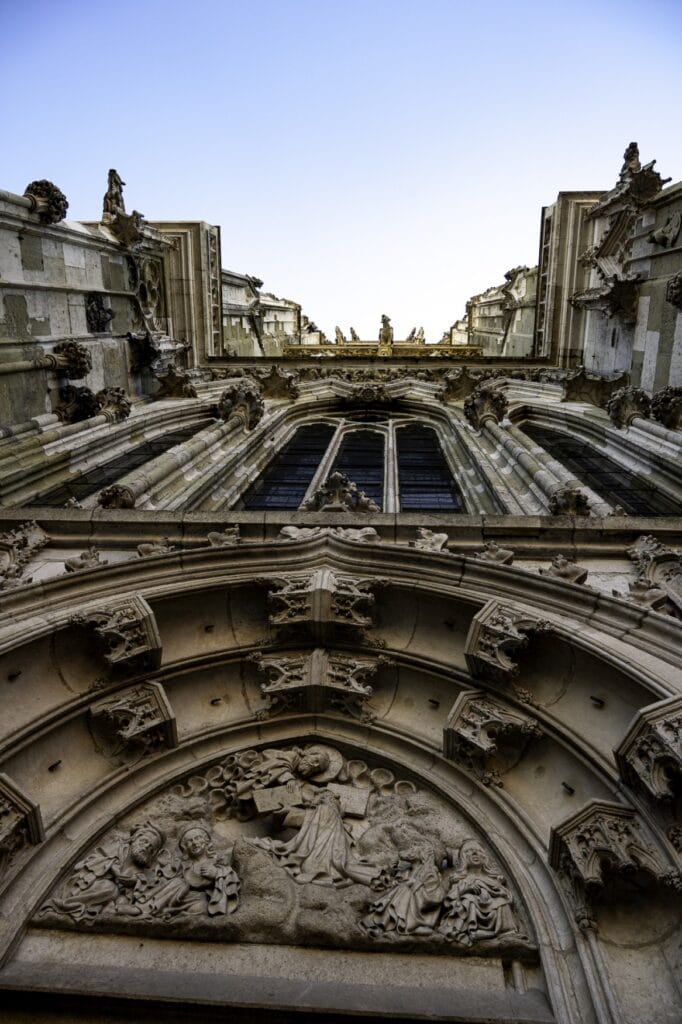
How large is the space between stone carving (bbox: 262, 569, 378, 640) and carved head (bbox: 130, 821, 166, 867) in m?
2.27

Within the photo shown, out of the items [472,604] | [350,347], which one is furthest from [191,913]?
[350,347]

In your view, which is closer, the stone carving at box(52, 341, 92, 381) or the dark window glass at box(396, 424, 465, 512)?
the dark window glass at box(396, 424, 465, 512)

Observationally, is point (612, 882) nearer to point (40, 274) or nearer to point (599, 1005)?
point (599, 1005)

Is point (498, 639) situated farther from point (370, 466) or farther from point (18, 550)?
point (370, 466)

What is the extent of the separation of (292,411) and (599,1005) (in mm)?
19408

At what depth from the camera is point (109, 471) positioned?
13289mm

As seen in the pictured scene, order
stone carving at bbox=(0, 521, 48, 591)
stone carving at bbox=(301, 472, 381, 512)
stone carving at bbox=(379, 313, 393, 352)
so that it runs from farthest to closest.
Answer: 1. stone carving at bbox=(379, 313, 393, 352)
2. stone carving at bbox=(301, 472, 381, 512)
3. stone carving at bbox=(0, 521, 48, 591)

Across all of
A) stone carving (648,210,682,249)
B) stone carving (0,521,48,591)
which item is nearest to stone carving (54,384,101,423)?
stone carving (0,521,48,591)

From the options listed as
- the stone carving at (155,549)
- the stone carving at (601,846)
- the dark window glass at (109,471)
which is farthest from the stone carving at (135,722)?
the dark window glass at (109,471)

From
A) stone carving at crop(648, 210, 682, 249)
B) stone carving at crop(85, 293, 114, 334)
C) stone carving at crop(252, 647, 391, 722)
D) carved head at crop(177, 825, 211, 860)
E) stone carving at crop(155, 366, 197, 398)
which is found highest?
stone carving at crop(648, 210, 682, 249)

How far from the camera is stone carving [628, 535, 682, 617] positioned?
681 cm

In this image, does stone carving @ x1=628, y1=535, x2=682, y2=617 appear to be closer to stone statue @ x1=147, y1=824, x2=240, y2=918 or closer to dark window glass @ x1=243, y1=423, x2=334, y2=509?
stone statue @ x1=147, y1=824, x2=240, y2=918

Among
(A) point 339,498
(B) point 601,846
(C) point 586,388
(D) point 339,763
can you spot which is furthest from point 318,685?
(C) point 586,388

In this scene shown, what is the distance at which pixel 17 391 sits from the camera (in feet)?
43.3
